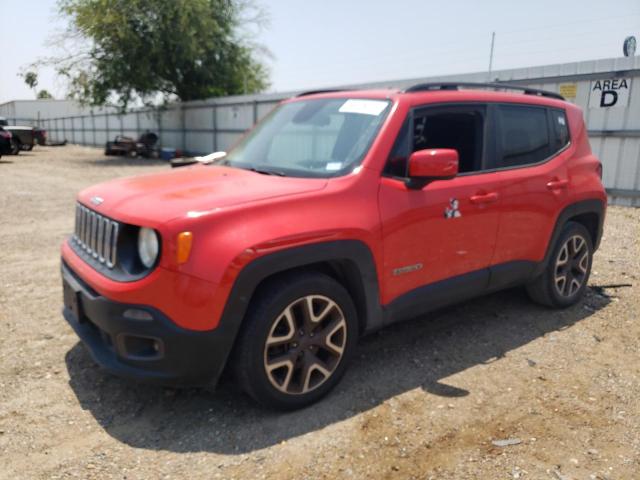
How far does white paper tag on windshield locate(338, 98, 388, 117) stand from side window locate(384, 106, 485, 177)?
20cm

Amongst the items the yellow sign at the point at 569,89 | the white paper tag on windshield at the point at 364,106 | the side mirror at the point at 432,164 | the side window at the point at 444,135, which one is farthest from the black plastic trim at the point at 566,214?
the yellow sign at the point at 569,89

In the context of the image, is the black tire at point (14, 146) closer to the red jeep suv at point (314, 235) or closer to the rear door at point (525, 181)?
the red jeep suv at point (314, 235)

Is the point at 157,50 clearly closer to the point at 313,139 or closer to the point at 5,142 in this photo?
the point at 5,142

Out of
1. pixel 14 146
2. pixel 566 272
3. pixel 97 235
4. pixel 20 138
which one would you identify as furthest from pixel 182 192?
pixel 20 138

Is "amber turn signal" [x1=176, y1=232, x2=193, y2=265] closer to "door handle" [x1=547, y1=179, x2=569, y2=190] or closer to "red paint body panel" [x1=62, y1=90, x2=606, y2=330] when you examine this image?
"red paint body panel" [x1=62, y1=90, x2=606, y2=330]

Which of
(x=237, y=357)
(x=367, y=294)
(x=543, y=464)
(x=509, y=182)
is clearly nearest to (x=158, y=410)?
(x=237, y=357)

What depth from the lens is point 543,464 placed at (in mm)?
2605

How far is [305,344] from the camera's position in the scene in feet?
9.67

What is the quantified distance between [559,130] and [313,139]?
2228 mm

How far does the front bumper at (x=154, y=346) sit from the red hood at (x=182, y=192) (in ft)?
1.54

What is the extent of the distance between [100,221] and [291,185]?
1110 millimetres

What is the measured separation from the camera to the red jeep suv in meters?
2.59

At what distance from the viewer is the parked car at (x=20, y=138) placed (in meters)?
25.1

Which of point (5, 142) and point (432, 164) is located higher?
point (432, 164)
